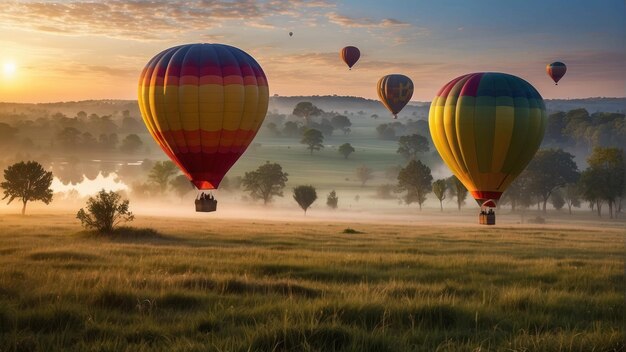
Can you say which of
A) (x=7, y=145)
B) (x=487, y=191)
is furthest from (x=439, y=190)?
(x=7, y=145)

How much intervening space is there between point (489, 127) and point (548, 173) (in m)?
80.0

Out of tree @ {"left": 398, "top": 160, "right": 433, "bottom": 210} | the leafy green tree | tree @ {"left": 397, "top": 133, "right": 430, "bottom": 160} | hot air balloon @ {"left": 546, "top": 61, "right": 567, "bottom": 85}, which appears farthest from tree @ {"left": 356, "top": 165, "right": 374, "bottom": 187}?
hot air balloon @ {"left": 546, "top": 61, "right": 567, "bottom": 85}

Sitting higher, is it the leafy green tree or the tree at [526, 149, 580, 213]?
the tree at [526, 149, 580, 213]

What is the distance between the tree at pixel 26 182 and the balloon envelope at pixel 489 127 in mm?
47674

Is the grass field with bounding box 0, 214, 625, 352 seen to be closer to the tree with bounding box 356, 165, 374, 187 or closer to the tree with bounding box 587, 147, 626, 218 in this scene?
the tree with bounding box 587, 147, 626, 218

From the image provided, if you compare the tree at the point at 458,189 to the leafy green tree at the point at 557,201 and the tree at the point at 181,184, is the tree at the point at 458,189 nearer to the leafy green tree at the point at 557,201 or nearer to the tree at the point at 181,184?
the leafy green tree at the point at 557,201

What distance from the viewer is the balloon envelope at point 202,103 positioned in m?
33.6

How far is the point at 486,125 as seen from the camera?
35.9 metres

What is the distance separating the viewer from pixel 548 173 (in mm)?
109562

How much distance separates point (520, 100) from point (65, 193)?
13356 cm

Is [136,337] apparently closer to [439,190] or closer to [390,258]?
[390,258]

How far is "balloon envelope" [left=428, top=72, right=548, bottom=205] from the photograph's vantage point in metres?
36.0

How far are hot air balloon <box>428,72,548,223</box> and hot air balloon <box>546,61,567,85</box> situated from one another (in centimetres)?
6269

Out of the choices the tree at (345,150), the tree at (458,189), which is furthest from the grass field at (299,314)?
the tree at (345,150)
